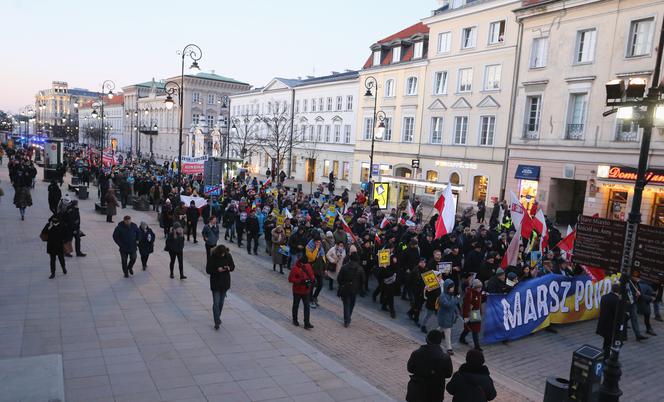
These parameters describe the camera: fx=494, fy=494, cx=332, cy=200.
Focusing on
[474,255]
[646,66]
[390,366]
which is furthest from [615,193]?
[390,366]

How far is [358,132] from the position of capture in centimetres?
4750

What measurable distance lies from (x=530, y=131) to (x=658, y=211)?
8841 millimetres

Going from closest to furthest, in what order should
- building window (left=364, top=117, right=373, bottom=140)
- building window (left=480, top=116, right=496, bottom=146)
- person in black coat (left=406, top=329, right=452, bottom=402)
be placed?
person in black coat (left=406, top=329, right=452, bottom=402)
building window (left=480, top=116, right=496, bottom=146)
building window (left=364, top=117, right=373, bottom=140)

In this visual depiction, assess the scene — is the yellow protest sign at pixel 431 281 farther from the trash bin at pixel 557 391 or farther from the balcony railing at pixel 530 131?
the balcony railing at pixel 530 131

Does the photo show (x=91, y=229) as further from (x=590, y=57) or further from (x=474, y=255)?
(x=590, y=57)

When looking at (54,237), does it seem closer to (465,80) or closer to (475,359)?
(475,359)

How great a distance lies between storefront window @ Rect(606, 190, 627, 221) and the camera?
2628cm

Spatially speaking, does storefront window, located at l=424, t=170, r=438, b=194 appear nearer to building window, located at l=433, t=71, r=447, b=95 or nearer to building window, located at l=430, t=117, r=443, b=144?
building window, located at l=430, t=117, r=443, b=144

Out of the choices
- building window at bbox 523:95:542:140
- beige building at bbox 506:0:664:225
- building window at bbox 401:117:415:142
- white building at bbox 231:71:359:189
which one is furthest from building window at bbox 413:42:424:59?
building window at bbox 523:95:542:140

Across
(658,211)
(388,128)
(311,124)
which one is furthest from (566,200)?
(311,124)

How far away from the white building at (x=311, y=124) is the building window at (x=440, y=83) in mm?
11563

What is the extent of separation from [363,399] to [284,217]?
1067 centimetres

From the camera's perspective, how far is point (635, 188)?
8.07m

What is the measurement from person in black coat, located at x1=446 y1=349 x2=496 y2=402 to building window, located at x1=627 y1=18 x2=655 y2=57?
25.8 metres
